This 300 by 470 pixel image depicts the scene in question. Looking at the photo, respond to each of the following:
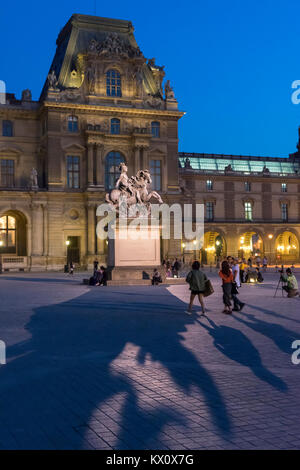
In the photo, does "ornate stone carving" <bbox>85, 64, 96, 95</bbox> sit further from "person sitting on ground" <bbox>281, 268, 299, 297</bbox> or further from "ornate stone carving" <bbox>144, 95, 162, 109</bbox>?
"person sitting on ground" <bbox>281, 268, 299, 297</bbox>

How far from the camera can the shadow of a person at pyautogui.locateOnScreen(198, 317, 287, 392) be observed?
8.04 m

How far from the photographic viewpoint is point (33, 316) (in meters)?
15.1

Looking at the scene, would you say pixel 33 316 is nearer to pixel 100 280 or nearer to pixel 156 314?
pixel 156 314

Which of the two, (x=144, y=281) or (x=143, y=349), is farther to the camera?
(x=144, y=281)

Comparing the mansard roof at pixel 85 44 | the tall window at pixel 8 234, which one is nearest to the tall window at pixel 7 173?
the tall window at pixel 8 234

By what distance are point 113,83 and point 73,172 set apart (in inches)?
445

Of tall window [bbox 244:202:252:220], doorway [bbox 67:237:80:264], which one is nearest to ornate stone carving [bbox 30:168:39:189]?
doorway [bbox 67:237:80:264]

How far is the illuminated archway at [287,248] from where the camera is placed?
73.2 metres

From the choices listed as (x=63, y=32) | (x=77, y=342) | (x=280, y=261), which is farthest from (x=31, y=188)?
(x=77, y=342)

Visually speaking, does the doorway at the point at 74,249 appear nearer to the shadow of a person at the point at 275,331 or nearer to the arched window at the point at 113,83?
the arched window at the point at 113,83

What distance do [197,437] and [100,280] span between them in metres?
23.7

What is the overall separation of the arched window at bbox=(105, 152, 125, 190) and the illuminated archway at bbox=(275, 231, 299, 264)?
1122 inches

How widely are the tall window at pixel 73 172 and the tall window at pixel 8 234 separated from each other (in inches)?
318

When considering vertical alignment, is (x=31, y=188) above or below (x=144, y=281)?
above
